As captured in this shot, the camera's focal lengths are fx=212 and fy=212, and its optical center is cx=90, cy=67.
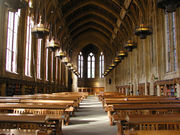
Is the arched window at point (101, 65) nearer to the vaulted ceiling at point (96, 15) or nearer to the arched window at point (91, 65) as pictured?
the arched window at point (91, 65)

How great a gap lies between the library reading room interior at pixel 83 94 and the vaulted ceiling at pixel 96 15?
0.13 meters

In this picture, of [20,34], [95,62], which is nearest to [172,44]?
[20,34]

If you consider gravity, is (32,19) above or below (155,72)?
above

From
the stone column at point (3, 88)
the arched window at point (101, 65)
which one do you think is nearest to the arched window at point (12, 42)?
the stone column at point (3, 88)

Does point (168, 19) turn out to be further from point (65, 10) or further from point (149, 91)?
point (65, 10)

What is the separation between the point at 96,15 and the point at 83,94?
16.1 metres

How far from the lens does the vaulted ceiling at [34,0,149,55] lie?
23.8 m

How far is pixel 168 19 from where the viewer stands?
14.9m

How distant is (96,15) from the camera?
3372 cm

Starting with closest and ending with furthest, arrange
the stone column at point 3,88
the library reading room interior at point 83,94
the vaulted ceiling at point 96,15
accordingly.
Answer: the library reading room interior at point 83,94 → the stone column at point 3,88 → the vaulted ceiling at point 96,15

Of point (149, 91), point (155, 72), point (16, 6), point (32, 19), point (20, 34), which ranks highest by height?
point (32, 19)

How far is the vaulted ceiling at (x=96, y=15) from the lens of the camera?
78.1ft

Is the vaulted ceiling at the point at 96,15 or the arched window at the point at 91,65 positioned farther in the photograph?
the arched window at the point at 91,65

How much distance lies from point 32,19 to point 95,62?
1229 inches
